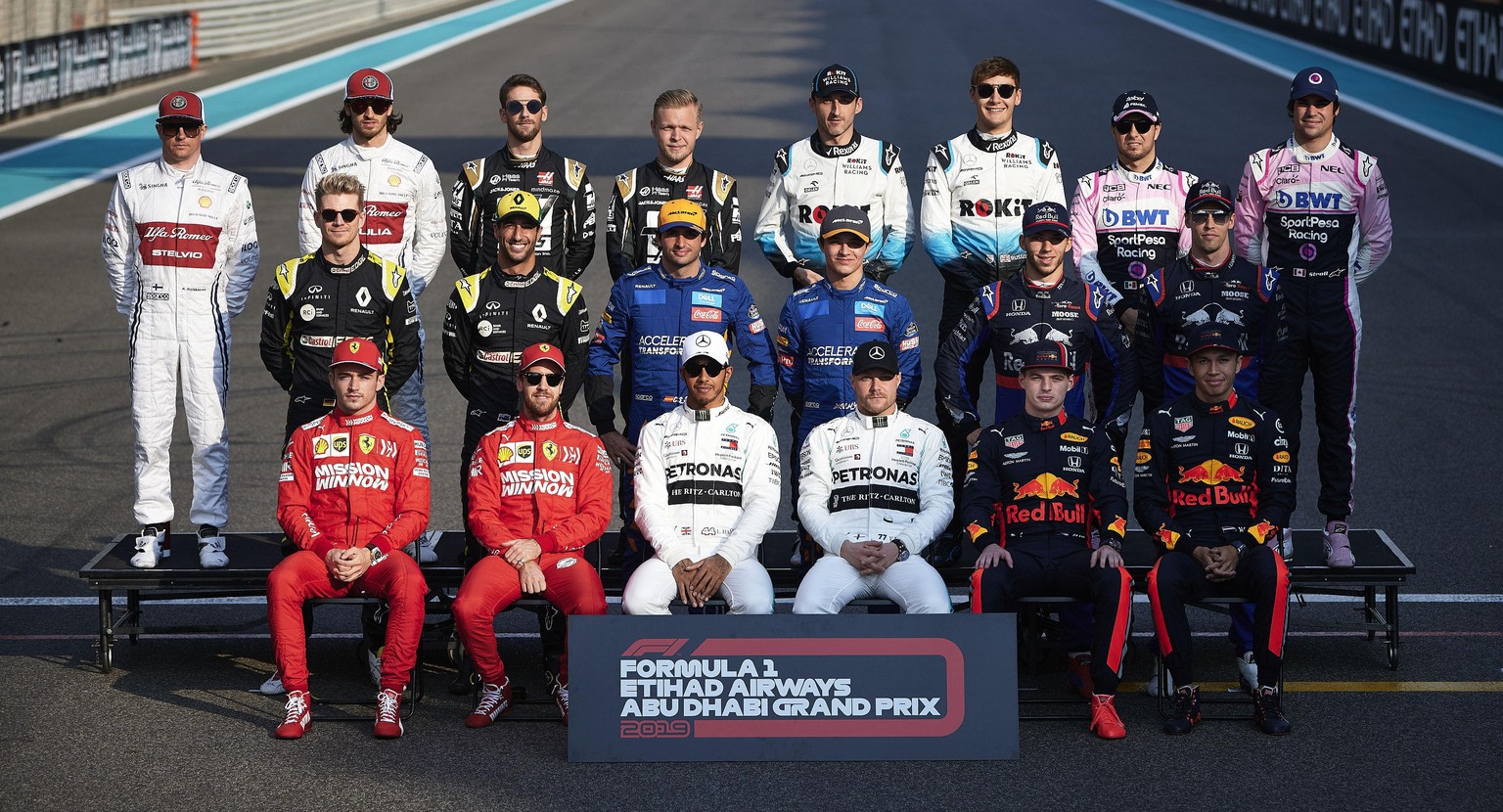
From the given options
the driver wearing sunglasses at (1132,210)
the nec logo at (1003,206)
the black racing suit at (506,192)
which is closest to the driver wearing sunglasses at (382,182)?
the black racing suit at (506,192)

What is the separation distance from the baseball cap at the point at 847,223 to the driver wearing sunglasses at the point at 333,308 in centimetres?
232

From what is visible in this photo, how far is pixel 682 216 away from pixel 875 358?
1.40 meters

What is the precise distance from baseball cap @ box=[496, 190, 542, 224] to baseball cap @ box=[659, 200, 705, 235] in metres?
0.69

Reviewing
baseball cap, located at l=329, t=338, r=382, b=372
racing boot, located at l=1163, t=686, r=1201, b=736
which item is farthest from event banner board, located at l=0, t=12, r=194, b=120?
racing boot, located at l=1163, t=686, r=1201, b=736

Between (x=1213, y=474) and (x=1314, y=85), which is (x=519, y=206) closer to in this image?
(x=1213, y=474)

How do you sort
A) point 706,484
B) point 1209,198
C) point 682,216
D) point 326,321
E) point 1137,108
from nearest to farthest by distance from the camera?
point 706,484, point 1209,198, point 326,321, point 682,216, point 1137,108

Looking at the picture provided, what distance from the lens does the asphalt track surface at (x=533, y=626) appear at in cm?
664

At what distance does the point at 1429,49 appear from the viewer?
87.6 feet

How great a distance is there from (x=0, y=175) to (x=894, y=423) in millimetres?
18037

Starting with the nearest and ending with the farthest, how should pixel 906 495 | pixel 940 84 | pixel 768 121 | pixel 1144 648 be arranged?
pixel 906 495 → pixel 1144 648 → pixel 768 121 → pixel 940 84

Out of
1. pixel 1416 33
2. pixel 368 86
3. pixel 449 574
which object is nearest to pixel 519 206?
pixel 368 86

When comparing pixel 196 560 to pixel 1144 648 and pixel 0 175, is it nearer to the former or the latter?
pixel 1144 648

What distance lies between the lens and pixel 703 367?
7.82m

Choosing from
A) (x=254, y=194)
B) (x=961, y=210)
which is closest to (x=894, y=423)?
(x=961, y=210)
